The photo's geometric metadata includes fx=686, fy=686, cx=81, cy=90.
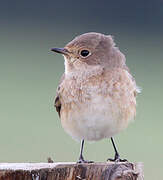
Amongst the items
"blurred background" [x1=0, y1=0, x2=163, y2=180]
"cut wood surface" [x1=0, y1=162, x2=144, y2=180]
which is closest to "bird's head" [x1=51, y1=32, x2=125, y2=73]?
"cut wood surface" [x1=0, y1=162, x2=144, y2=180]

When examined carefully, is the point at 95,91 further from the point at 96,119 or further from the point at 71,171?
the point at 71,171

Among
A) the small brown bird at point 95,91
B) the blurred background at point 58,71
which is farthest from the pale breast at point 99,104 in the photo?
the blurred background at point 58,71

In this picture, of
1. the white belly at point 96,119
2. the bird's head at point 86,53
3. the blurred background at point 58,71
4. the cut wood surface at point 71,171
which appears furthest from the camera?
the blurred background at point 58,71

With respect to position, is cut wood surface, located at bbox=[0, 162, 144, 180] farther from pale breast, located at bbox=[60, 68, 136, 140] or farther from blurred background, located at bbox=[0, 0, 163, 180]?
blurred background, located at bbox=[0, 0, 163, 180]

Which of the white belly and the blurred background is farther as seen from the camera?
the blurred background

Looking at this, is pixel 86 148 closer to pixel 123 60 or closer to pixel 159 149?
pixel 159 149

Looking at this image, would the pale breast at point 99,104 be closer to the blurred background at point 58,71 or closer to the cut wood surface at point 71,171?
the cut wood surface at point 71,171

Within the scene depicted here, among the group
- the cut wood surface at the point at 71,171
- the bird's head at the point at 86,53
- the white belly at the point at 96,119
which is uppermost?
the bird's head at the point at 86,53
